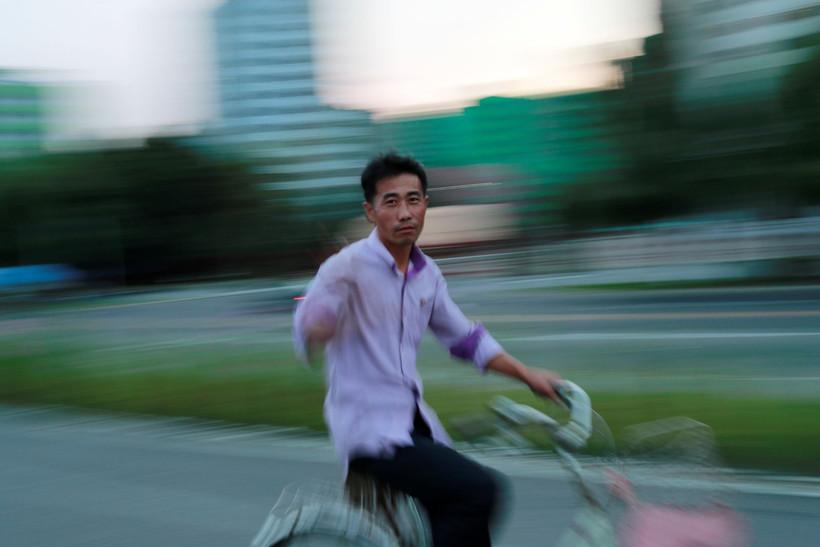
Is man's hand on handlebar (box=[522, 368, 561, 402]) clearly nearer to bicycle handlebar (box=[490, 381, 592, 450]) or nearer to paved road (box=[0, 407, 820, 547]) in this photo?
bicycle handlebar (box=[490, 381, 592, 450])

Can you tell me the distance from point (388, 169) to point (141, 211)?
157 feet

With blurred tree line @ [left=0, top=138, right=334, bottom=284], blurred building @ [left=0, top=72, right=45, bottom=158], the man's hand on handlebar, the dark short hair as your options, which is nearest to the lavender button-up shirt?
the dark short hair

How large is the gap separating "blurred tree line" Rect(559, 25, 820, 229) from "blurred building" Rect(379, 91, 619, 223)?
1.66 feet

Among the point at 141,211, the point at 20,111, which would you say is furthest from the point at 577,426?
the point at 20,111

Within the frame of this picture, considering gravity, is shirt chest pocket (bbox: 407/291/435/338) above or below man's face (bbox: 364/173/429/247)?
below

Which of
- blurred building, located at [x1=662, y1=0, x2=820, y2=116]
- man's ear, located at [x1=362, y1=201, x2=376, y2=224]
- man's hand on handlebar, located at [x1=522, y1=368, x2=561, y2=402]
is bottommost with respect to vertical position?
man's hand on handlebar, located at [x1=522, y1=368, x2=561, y2=402]

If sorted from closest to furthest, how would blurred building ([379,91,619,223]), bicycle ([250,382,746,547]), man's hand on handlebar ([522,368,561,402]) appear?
bicycle ([250,382,746,547]), man's hand on handlebar ([522,368,561,402]), blurred building ([379,91,619,223])

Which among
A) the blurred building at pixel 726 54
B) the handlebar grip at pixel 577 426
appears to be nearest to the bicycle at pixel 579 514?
the handlebar grip at pixel 577 426

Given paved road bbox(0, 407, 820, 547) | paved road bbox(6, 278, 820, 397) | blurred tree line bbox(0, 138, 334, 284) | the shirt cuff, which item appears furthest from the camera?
blurred tree line bbox(0, 138, 334, 284)

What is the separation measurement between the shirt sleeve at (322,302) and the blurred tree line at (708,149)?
1984 cm

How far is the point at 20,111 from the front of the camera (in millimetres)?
116000

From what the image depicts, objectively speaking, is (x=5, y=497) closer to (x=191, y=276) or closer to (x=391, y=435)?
(x=391, y=435)

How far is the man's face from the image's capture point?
8.20 feet

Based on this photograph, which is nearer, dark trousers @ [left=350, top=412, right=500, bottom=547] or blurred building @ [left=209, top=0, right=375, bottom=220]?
dark trousers @ [left=350, top=412, right=500, bottom=547]
